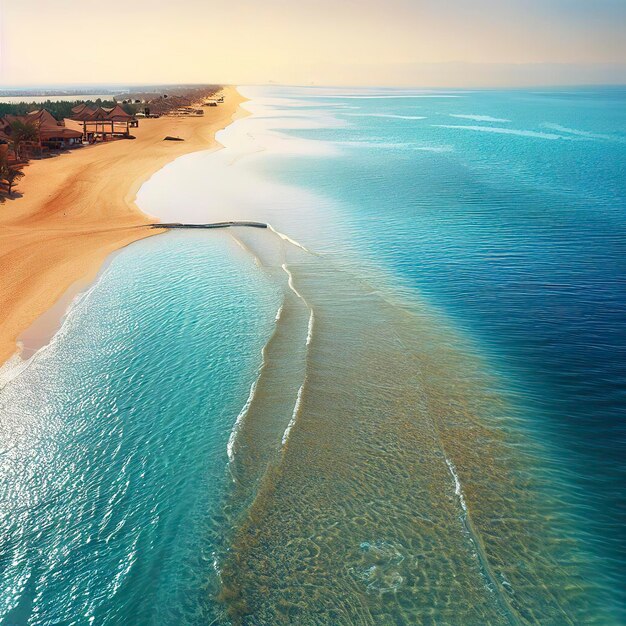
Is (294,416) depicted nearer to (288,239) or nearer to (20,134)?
(288,239)

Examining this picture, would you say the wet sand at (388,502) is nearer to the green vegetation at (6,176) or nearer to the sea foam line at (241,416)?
the sea foam line at (241,416)

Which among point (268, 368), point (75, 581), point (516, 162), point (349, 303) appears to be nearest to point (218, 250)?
point (349, 303)

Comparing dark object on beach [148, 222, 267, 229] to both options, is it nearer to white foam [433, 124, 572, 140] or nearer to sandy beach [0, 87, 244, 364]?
sandy beach [0, 87, 244, 364]

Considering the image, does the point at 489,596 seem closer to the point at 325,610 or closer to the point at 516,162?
the point at 325,610

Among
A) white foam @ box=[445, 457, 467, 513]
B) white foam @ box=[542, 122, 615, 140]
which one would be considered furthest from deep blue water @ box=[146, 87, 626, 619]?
white foam @ box=[542, 122, 615, 140]

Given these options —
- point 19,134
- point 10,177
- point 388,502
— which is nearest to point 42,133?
point 19,134

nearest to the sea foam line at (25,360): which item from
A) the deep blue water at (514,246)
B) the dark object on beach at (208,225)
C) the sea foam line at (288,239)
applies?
the sea foam line at (288,239)
